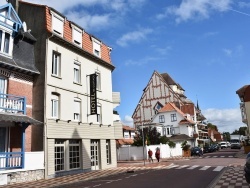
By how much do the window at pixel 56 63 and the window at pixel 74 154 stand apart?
5012mm

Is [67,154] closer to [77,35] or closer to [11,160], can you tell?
[11,160]

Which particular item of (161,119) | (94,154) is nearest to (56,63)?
(94,154)

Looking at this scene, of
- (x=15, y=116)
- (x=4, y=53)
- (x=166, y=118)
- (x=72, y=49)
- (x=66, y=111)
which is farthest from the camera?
(x=166, y=118)

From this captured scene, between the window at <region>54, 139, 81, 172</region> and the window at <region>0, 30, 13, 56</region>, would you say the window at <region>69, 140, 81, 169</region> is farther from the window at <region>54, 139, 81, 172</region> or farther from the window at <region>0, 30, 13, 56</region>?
the window at <region>0, 30, 13, 56</region>

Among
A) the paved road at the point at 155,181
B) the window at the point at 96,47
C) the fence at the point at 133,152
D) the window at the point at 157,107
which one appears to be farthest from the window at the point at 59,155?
the window at the point at 157,107

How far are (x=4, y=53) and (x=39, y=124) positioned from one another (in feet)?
15.4

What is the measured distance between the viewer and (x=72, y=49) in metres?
20.6

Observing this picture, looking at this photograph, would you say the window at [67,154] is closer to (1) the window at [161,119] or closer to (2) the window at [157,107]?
(1) the window at [161,119]

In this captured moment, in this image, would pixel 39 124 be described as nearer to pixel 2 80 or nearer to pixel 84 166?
pixel 2 80

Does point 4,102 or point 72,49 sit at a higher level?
point 72,49

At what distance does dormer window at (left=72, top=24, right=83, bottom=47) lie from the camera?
69.5ft

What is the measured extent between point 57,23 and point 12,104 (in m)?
7.16

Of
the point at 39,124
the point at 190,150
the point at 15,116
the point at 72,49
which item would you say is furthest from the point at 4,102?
the point at 190,150

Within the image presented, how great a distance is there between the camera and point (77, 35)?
21.6 m
